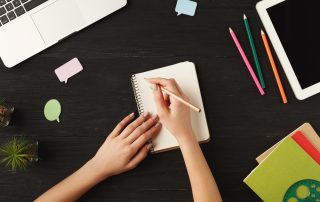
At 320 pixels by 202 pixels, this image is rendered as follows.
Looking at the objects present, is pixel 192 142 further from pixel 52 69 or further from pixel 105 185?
pixel 52 69

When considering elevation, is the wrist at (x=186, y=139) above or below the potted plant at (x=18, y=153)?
below

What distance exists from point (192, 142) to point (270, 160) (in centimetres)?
20

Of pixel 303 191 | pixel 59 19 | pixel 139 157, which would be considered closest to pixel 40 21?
pixel 59 19

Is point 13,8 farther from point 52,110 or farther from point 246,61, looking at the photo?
point 246,61

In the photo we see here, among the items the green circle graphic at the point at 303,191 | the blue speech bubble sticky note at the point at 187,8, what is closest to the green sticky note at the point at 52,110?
the blue speech bubble sticky note at the point at 187,8

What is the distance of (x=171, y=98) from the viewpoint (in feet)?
3.11

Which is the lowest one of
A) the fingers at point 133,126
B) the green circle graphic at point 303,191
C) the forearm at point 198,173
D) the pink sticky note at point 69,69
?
the green circle graphic at point 303,191

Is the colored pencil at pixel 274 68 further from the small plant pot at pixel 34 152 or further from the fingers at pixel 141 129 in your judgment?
the small plant pot at pixel 34 152

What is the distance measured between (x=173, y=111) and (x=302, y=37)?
37 centimetres

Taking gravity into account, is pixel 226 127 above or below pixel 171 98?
below

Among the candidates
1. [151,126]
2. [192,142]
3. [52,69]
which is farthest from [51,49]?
[192,142]

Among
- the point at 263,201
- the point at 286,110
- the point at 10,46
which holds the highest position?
the point at 10,46

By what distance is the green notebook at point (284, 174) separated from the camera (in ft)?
3.04

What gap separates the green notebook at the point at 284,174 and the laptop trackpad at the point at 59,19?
60 cm
